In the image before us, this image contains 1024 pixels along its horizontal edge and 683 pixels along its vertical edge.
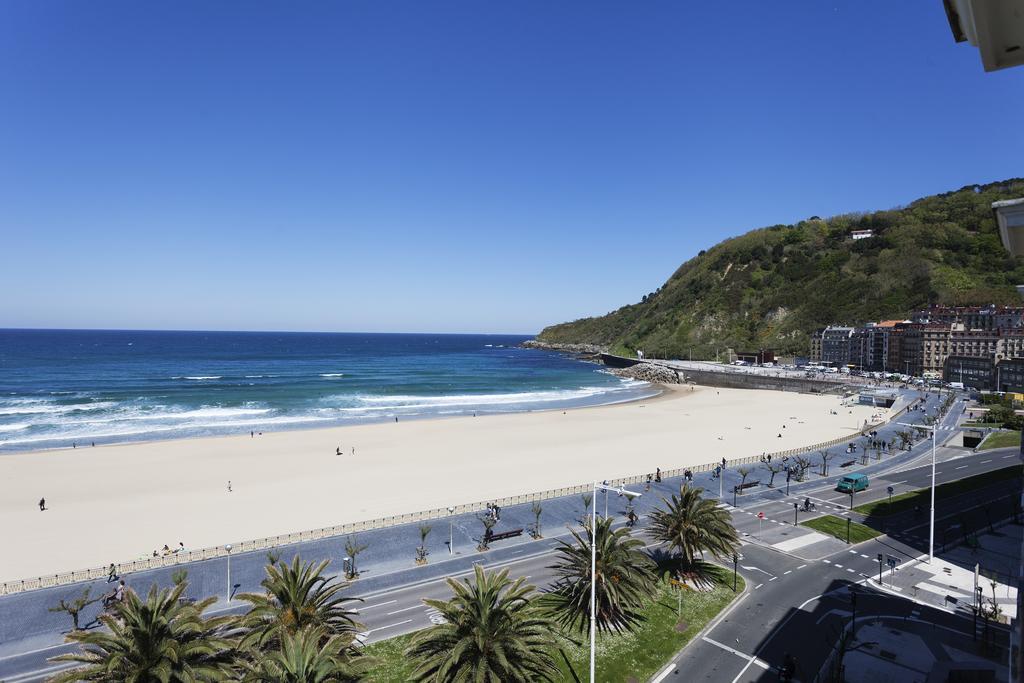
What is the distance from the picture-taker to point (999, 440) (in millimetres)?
52594

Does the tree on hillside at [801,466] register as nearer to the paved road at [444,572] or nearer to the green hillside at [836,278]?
the paved road at [444,572]

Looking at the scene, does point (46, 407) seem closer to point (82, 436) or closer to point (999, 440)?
point (82, 436)

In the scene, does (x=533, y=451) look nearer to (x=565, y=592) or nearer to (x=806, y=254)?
(x=565, y=592)

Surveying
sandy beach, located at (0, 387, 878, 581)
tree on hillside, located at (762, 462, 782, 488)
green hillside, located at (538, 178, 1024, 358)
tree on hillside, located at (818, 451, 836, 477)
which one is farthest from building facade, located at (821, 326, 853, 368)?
tree on hillside, located at (762, 462, 782, 488)

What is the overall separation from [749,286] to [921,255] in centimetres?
4020

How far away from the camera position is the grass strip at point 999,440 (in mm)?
50659

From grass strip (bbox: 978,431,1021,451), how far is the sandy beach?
12.1 meters

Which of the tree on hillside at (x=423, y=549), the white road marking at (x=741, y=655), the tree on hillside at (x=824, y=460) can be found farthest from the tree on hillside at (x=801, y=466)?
the tree on hillside at (x=423, y=549)

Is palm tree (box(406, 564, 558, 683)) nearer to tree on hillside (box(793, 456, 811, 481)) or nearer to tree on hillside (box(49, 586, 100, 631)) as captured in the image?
tree on hillside (box(49, 586, 100, 631))

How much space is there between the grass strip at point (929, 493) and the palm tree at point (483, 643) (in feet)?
87.8

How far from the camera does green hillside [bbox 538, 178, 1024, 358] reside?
126250mm

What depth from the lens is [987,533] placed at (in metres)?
30.6

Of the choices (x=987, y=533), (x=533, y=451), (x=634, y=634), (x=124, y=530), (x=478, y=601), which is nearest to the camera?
(x=478, y=601)

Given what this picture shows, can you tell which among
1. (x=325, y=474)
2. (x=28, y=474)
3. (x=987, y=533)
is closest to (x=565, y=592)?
(x=987, y=533)
